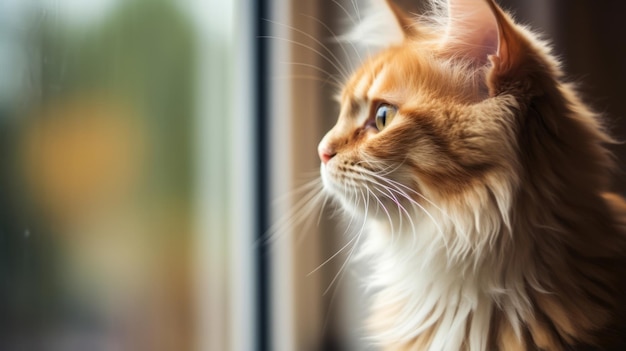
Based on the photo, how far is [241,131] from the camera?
124 cm

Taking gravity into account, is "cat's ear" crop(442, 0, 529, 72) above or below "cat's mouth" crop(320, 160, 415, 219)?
above

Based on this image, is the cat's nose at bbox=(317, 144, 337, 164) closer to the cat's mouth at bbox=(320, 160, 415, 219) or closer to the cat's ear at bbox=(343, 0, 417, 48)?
the cat's mouth at bbox=(320, 160, 415, 219)

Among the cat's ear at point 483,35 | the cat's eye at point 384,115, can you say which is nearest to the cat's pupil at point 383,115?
the cat's eye at point 384,115

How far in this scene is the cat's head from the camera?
0.86 meters

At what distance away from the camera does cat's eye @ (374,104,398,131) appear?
950mm

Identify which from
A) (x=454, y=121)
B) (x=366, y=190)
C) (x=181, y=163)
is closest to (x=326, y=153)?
(x=366, y=190)

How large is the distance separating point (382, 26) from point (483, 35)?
0.75 ft

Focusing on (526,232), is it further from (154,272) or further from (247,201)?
(154,272)

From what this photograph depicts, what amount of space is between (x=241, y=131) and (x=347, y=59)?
0.87ft

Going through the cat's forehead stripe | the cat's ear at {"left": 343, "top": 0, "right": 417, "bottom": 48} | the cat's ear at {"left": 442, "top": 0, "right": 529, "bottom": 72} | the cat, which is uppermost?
the cat's ear at {"left": 343, "top": 0, "right": 417, "bottom": 48}

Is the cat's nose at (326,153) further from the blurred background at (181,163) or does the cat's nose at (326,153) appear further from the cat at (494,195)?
the blurred background at (181,163)

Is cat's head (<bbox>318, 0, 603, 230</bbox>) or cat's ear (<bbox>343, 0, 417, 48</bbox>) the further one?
cat's ear (<bbox>343, 0, 417, 48</bbox>)

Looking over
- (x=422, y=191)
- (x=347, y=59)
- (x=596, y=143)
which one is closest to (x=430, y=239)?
(x=422, y=191)

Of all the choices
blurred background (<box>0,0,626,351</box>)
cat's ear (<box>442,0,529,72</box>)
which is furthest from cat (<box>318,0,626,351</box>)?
blurred background (<box>0,0,626,351</box>)
